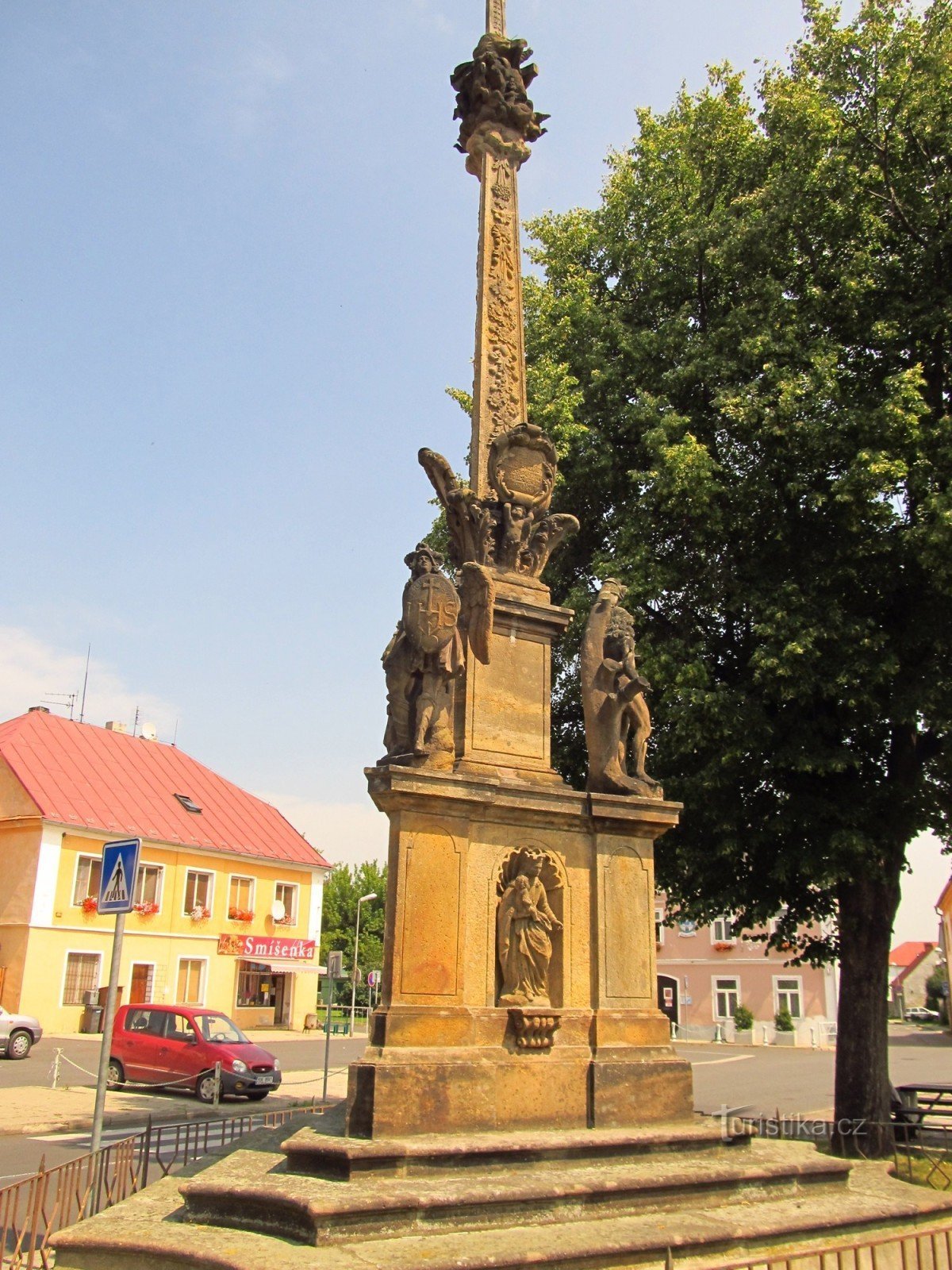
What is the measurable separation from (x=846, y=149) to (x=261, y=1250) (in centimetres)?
1453

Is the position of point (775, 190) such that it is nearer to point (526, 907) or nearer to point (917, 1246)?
point (526, 907)

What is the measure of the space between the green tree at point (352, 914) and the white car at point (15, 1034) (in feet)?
147

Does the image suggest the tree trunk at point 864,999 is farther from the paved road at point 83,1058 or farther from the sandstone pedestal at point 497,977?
the paved road at point 83,1058

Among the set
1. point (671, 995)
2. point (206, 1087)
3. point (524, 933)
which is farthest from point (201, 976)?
point (524, 933)

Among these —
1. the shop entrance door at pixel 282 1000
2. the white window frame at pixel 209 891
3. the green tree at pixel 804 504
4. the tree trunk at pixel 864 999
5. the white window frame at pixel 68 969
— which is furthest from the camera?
the shop entrance door at pixel 282 1000

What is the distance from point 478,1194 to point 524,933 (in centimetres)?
204

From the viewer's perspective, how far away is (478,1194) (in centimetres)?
600

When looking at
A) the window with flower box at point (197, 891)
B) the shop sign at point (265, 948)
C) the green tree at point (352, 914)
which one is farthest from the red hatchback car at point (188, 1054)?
the green tree at point (352, 914)

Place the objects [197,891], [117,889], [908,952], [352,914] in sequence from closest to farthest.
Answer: [117,889]
[197,891]
[352,914]
[908,952]

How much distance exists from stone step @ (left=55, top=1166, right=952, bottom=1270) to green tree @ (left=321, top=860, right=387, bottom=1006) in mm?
64034

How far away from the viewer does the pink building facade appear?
43625 millimetres

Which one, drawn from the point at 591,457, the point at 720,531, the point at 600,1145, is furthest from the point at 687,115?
the point at 600,1145

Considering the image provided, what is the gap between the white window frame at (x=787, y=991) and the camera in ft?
143

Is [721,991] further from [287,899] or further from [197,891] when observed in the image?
[197,891]
